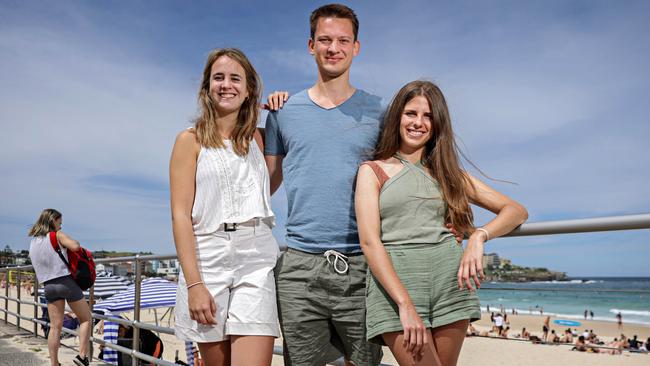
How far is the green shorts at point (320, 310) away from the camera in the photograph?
77.0 inches

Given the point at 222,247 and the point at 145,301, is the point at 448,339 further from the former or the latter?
the point at 145,301

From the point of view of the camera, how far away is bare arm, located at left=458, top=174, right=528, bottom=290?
1.70 meters

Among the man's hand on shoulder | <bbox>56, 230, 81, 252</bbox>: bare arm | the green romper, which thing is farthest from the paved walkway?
the green romper

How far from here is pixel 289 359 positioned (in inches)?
79.0

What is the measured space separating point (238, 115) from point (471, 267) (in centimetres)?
105

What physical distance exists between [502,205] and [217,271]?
98 centimetres

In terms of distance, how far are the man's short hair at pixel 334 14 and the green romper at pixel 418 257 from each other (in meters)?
0.71

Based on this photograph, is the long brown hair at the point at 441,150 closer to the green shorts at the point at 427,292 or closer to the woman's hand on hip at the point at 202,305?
the green shorts at the point at 427,292

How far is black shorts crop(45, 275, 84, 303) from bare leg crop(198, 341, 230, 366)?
4.18 meters

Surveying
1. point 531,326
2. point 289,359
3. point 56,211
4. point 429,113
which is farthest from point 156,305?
point 531,326

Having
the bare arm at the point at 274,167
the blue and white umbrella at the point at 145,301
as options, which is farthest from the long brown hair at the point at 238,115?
the blue and white umbrella at the point at 145,301

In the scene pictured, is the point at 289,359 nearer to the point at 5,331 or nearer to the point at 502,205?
the point at 502,205

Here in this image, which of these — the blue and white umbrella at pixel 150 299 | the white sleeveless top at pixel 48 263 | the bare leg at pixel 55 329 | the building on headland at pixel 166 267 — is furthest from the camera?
the blue and white umbrella at pixel 150 299

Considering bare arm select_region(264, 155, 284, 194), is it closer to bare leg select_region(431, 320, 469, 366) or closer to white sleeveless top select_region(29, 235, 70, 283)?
bare leg select_region(431, 320, 469, 366)
